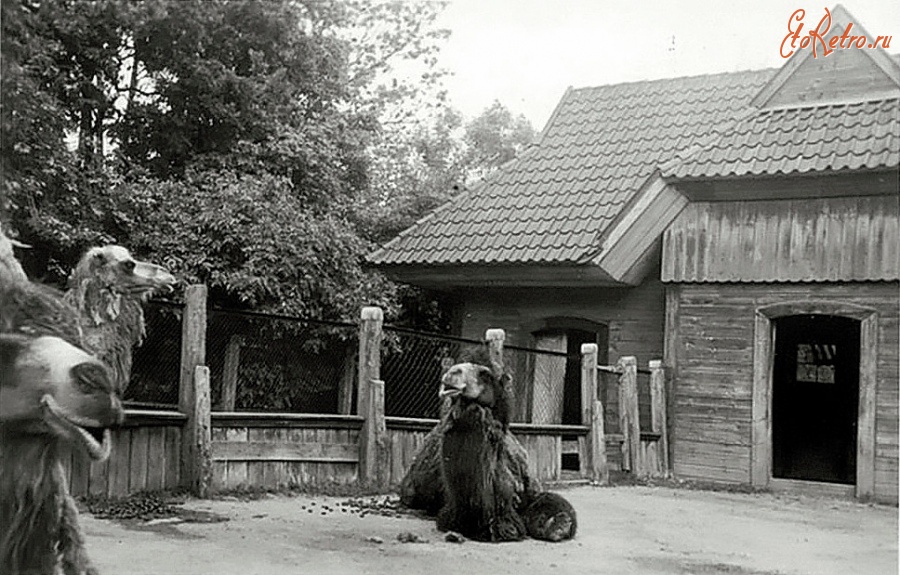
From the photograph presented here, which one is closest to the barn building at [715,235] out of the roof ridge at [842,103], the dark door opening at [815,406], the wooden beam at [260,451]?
the roof ridge at [842,103]

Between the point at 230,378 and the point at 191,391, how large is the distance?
0.13 meters

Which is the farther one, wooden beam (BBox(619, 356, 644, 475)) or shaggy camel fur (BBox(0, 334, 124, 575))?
wooden beam (BBox(619, 356, 644, 475))

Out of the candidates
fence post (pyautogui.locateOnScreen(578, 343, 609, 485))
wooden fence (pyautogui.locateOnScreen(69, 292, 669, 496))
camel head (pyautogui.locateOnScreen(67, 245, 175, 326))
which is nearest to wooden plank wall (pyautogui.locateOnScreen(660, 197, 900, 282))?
wooden fence (pyautogui.locateOnScreen(69, 292, 669, 496))

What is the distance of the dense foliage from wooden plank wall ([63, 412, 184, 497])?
49 centimetres

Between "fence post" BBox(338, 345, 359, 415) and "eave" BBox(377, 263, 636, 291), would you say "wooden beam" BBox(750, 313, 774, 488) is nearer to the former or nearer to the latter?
"eave" BBox(377, 263, 636, 291)

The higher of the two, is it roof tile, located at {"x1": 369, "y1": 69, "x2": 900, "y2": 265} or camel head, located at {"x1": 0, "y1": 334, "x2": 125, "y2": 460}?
roof tile, located at {"x1": 369, "y1": 69, "x2": 900, "y2": 265}

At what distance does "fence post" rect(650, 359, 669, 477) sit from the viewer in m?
→ 4.09

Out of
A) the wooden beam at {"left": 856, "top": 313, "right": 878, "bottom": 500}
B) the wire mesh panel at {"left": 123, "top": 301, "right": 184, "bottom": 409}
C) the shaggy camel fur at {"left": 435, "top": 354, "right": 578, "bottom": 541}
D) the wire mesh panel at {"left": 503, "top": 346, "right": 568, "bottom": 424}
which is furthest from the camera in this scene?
the wire mesh panel at {"left": 503, "top": 346, "right": 568, "bottom": 424}

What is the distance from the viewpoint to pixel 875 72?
3.41 metres

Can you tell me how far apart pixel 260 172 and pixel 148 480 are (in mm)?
1020

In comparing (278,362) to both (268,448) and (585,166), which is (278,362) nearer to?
(268,448)

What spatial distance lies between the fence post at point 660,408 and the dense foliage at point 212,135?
1.60 metres

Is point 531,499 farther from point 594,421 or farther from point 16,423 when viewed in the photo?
point 16,423

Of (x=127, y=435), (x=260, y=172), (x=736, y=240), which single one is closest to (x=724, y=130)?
(x=736, y=240)
